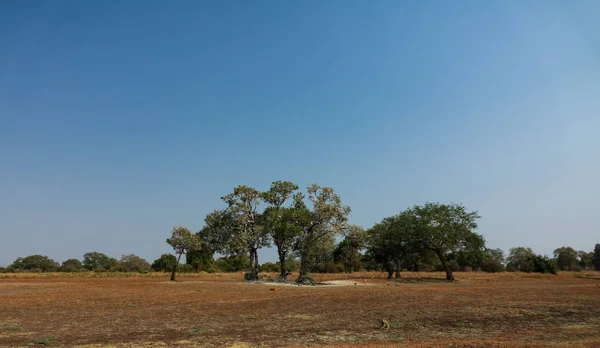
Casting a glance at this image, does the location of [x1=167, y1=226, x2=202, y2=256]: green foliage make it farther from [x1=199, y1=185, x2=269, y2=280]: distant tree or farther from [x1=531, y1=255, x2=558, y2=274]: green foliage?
[x1=531, y1=255, x2=558, y2=274]: green foliage

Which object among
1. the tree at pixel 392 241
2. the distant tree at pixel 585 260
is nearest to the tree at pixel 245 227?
the tree at pixel 392 241

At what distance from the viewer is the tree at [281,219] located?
1819 inches

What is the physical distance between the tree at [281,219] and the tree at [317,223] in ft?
3.06

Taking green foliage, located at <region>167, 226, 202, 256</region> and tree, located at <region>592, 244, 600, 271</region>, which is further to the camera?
tree, located at <region>592, 244, 600, 271</region>

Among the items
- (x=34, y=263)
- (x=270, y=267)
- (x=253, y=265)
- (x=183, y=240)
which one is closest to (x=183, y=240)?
(x=183, y=240)

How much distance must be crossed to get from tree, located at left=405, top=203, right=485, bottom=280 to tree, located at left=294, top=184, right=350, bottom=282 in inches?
484

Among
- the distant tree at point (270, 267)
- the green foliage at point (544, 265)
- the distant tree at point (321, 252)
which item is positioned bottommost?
the distant tree at point (270, 267)

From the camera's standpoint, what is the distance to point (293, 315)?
51.9ft

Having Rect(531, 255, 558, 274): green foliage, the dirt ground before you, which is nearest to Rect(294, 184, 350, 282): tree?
the dirt ground

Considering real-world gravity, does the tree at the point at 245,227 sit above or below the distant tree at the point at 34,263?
above

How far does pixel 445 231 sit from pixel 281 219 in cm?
2269

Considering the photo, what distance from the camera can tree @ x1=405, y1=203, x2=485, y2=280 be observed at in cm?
4967

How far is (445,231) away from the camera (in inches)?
1944

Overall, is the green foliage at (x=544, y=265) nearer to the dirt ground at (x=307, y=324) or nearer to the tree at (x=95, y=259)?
the dirt ground at (x=307, y=324)
